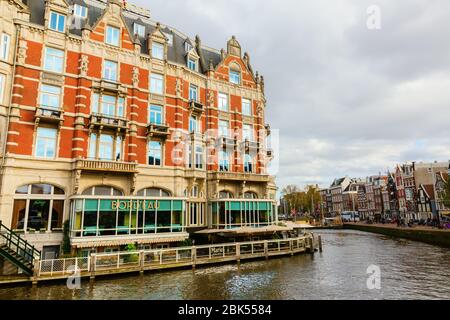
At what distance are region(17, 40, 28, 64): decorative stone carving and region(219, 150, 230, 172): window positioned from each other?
20.2m

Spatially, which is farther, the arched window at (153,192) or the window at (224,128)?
the window at (224,128)

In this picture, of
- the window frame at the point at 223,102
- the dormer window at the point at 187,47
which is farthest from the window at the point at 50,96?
the window frame at the point at 223,102

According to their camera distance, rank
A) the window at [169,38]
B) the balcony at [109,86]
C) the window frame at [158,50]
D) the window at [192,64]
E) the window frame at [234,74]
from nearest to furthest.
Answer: the balcony at [109,86]
the window frame at [158,50]
the window at [169,38]
the window at [192,64]
the window frame at [234,74]

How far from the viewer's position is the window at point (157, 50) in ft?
100.0

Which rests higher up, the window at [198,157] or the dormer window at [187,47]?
the dormer window at [187,47]

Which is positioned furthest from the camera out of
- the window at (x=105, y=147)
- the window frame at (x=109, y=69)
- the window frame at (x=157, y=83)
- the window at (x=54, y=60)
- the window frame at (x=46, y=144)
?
the window frame at (x=157, y=83)

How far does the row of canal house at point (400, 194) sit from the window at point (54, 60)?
64.6m

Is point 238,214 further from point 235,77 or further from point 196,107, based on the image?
point 235,77

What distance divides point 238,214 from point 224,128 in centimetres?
1050

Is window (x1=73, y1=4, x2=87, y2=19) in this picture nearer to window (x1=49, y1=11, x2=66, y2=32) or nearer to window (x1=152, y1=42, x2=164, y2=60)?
window (x1=49, y1=11, x2=66, y2=32)

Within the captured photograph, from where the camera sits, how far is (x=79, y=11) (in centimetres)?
2770

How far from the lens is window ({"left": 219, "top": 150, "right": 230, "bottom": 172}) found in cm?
3366

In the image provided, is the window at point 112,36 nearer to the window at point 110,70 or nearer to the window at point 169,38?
the window at point 110,70
